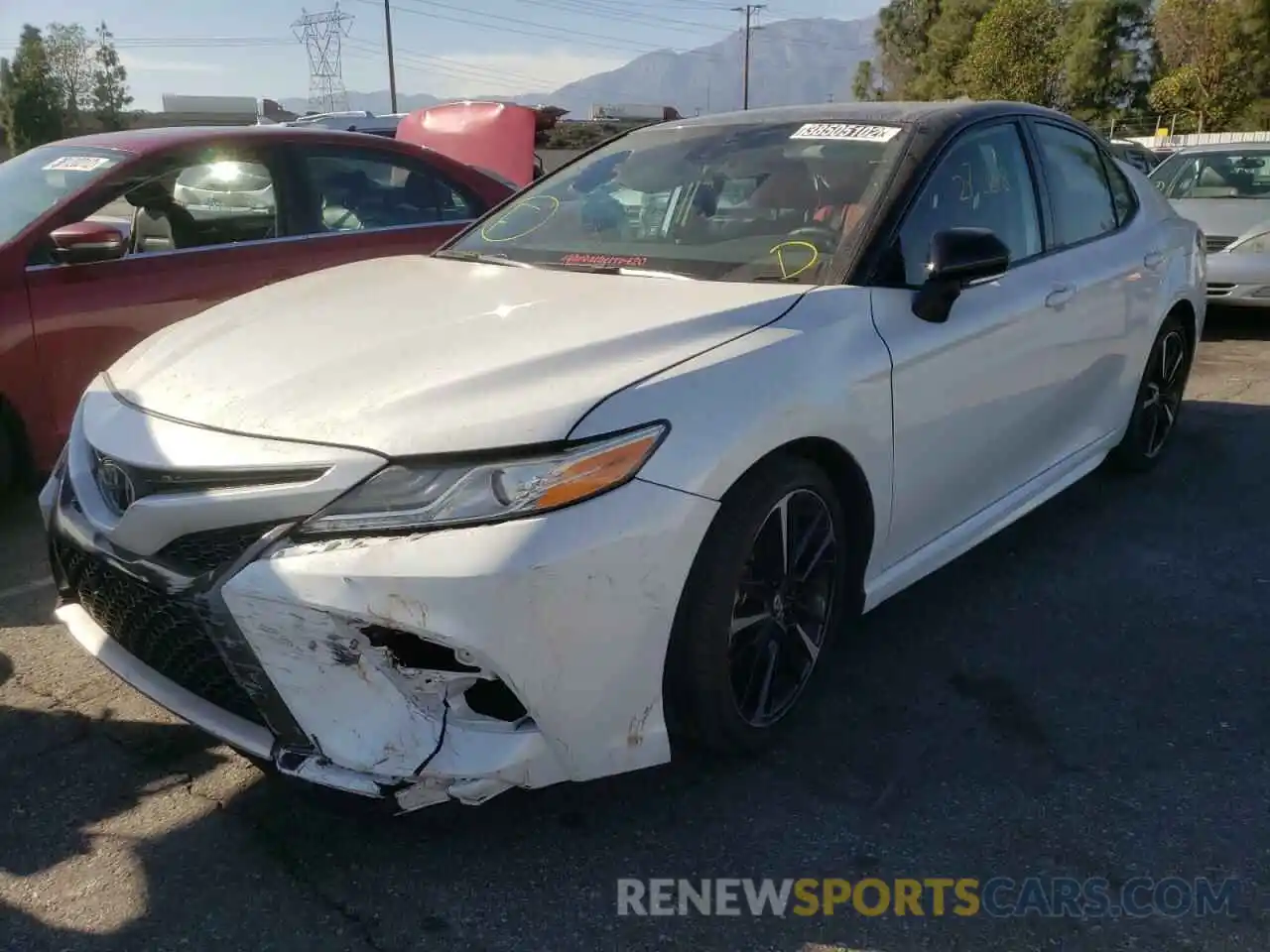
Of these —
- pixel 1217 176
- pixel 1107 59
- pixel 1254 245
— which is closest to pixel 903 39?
pixel 1107 59

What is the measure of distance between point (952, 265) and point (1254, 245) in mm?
6442

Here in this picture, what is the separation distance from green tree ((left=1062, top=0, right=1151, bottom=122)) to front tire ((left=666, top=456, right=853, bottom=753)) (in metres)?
53.9

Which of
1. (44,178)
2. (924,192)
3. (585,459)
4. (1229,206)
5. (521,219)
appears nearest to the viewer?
(585,459)

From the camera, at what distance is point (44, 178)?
Result: 462cm

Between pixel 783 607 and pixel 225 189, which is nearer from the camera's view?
pixel 783 607

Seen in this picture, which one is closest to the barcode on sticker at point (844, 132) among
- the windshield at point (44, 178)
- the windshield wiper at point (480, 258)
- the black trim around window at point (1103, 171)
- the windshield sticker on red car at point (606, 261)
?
the windshield sticker on red car at point (606, 261)

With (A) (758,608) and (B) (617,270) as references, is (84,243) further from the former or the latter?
(A) (758,608)

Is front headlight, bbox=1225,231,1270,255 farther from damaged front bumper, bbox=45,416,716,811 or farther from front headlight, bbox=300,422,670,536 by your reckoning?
front headlight, bbox=300,422,670,536

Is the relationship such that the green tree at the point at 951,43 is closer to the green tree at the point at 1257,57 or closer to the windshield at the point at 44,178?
the green tree at the point at 1257,57

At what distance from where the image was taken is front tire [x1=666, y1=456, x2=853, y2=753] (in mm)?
2344

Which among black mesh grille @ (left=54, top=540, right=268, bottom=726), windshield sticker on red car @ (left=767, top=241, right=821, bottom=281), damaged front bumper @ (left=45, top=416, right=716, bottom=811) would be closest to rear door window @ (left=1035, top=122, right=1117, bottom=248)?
windshield sticker on red car @ (left=767, top=241, right=821, bottom=281)

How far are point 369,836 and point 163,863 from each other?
1.38 feet

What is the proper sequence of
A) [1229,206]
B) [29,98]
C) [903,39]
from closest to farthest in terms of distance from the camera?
1. [1229,206]
2. [29,98]
3. [903,39]

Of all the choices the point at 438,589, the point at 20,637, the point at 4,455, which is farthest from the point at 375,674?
the point at 4,455
